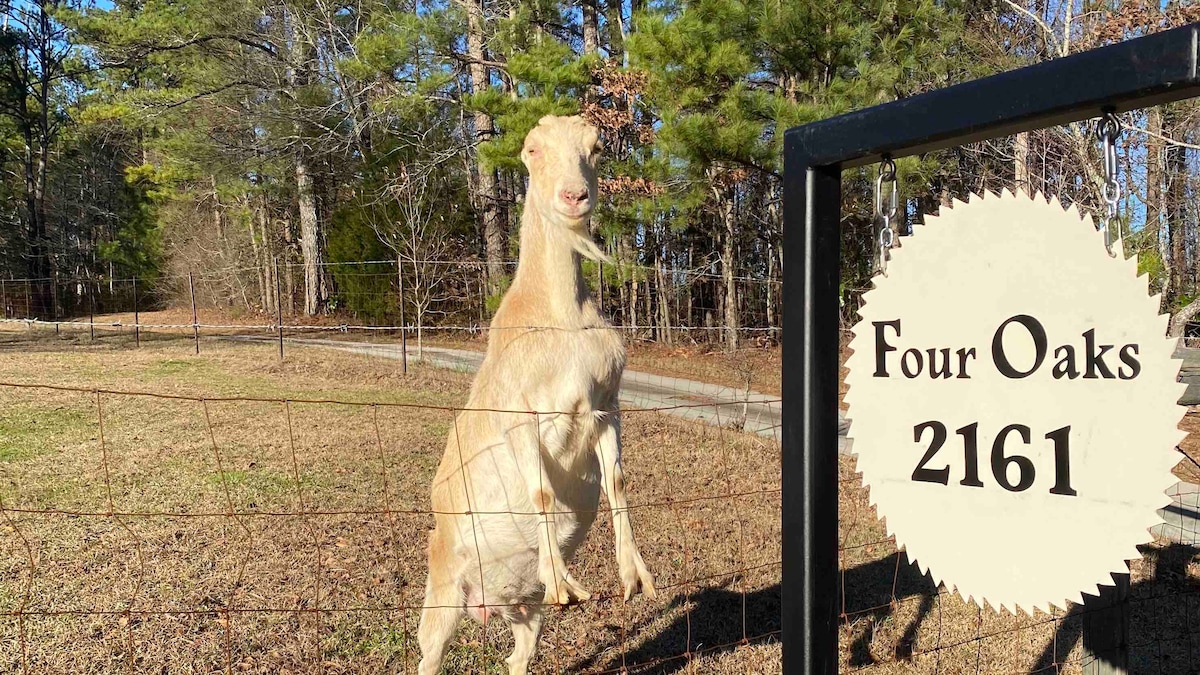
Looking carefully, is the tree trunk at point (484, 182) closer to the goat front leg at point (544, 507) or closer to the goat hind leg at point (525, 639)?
the goat hind leg at point (525, 639)

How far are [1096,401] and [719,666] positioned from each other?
300 cm

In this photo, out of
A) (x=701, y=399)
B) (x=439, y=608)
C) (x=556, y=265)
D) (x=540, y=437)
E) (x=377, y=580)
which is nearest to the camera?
(x=540, y=437)

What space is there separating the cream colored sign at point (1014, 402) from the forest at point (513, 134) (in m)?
1.21

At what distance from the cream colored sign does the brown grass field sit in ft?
2.99

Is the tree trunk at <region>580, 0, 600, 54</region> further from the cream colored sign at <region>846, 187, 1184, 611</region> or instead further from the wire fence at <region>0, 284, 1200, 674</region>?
the cream colored sign at <region>846, 187, 1184, 611</region>

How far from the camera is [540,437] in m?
2.75

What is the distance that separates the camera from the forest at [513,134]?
1077 centimetres

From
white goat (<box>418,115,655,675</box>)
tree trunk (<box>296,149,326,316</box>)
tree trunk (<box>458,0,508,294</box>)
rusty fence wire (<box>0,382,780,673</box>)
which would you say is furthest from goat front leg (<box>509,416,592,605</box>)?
tree trunk (<box>296,149,326,316</box>)

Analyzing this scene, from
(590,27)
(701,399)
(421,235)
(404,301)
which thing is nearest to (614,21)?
(590,27)

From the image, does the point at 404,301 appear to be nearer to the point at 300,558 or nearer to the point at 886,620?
the point at 300,558

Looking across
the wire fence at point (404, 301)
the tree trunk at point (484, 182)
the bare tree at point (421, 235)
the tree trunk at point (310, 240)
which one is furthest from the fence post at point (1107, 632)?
the tree trunk at point (310, 240)

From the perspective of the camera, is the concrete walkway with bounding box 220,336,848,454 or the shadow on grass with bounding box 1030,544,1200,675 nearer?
the shadow on grass with bounding box 1030,544,1200,675

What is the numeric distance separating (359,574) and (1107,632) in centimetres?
419

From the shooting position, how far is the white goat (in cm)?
273
